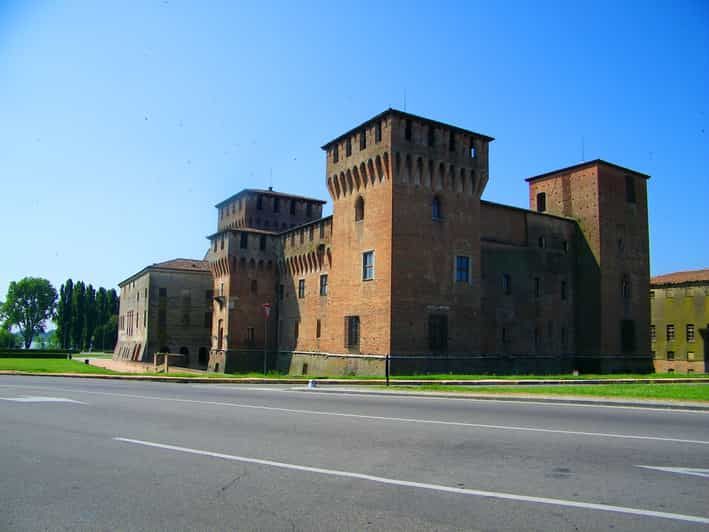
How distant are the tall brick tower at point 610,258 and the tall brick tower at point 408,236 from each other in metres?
10.7

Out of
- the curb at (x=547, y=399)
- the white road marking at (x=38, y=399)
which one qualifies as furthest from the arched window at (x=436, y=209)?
the white road marking at (x=38, y=399)

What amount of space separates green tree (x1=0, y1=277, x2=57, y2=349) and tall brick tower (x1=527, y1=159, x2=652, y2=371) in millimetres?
106208

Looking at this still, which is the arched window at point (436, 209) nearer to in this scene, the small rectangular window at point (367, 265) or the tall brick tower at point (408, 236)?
the tall brick tower at point (408, 236)

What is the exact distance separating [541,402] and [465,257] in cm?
1975

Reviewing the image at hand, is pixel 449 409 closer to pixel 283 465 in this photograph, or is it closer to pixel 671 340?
pixel 283 465

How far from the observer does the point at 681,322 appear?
54.8m

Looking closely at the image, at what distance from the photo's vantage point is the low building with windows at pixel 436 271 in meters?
33.2

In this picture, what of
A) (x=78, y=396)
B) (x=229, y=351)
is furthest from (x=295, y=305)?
(x=78, y=396)

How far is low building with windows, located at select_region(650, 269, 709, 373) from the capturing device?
173ft

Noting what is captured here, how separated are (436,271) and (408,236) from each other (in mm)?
2712

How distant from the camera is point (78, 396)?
54.5 feet

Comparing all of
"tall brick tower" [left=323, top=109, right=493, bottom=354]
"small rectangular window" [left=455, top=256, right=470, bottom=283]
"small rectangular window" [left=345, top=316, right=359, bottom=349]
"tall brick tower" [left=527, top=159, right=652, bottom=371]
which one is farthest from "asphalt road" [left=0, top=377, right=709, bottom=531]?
"tall brick tower" [left=527, top=159, right=652, bottom=371]

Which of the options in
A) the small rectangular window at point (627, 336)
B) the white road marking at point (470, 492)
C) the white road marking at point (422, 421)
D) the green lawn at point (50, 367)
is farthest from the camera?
the small rectangular window at point (627, 336)

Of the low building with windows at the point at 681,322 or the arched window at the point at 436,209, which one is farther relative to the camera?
the low building with windows at the point at 681,322
